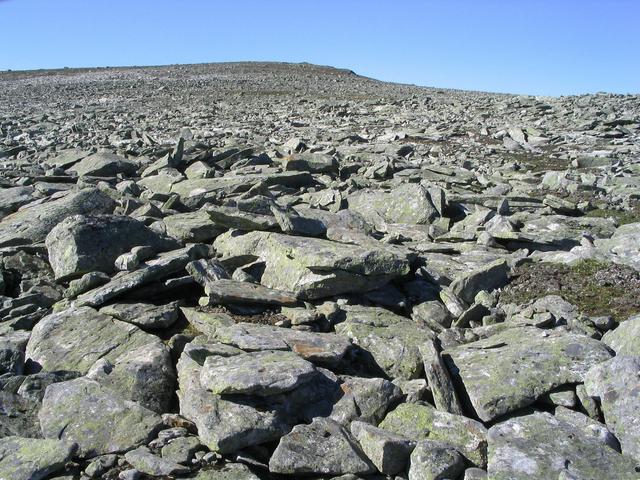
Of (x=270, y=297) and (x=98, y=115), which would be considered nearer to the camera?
(x=270, y=297)

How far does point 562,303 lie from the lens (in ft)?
33.9

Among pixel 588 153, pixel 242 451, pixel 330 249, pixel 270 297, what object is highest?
pixel 588 153

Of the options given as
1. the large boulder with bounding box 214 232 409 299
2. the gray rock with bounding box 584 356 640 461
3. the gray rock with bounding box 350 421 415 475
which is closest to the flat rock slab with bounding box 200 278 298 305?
the large boulder with bounding box 214 232 409 299

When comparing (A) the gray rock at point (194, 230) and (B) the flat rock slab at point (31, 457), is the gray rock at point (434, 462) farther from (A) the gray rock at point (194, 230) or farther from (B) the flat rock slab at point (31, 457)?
(A) the gray rock at point (194, 230)

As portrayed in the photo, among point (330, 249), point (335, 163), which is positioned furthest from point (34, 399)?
point (335, 163)

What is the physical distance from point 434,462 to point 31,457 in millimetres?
4470

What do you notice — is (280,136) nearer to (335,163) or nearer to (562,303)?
(335,163)

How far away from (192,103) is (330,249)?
39.0 meters

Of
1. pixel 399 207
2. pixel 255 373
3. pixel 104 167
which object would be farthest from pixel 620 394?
pixel 104 167

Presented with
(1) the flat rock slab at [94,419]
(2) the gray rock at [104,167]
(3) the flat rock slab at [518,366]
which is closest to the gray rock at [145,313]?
(1) the flat rock slab at [94,419]

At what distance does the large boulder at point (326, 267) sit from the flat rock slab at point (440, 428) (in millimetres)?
3231

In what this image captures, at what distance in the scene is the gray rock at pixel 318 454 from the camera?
658 cm

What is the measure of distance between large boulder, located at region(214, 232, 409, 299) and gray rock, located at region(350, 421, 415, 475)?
373 centimetres

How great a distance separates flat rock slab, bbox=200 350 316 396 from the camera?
728cm
